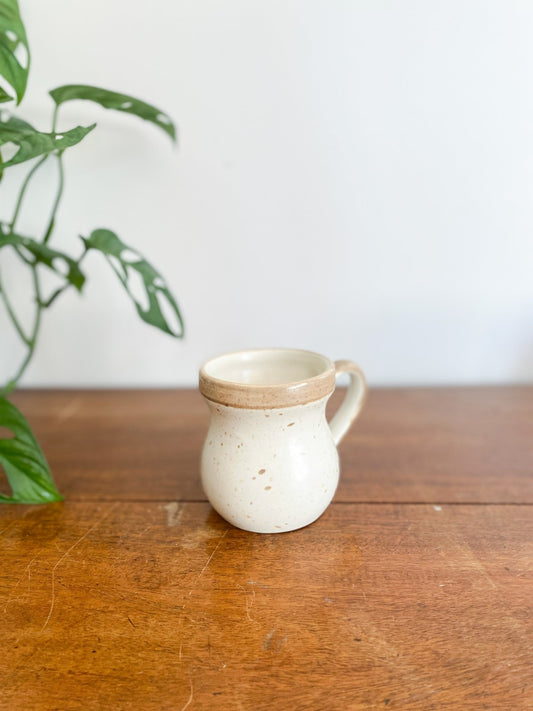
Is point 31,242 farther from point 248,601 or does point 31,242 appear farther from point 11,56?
point 248,601

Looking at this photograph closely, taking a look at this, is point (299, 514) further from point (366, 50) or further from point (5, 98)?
point (366, 50)

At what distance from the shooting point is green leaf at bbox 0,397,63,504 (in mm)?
495

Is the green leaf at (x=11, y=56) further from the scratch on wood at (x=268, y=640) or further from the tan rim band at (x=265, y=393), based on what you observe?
the scratch on wood at (x=268, y=640)

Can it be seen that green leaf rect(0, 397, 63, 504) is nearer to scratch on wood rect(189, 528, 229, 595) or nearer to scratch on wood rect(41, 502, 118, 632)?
scratch on wood rect(41, 502, 118, 632)

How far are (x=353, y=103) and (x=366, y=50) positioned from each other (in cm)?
7

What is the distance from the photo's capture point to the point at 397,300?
0.81 m

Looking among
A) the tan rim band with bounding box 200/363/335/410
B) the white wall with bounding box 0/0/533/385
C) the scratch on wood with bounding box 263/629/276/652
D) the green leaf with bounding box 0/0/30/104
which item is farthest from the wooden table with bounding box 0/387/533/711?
the green leaf with bounding box 0/0/30/104

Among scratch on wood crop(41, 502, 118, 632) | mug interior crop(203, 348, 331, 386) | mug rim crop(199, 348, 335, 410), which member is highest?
mug rim crop(199, 348, 335, 410)

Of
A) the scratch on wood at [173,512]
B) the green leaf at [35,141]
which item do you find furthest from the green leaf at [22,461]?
the green leaf at [35,141]

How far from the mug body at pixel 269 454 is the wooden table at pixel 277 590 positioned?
1.2 inches

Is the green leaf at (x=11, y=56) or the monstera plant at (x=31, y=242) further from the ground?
the green leaf at (x=11, y=56)

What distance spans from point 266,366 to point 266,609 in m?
0.24

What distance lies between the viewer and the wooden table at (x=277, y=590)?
12.4 inches

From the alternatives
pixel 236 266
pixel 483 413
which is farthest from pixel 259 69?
pixel 483 413
